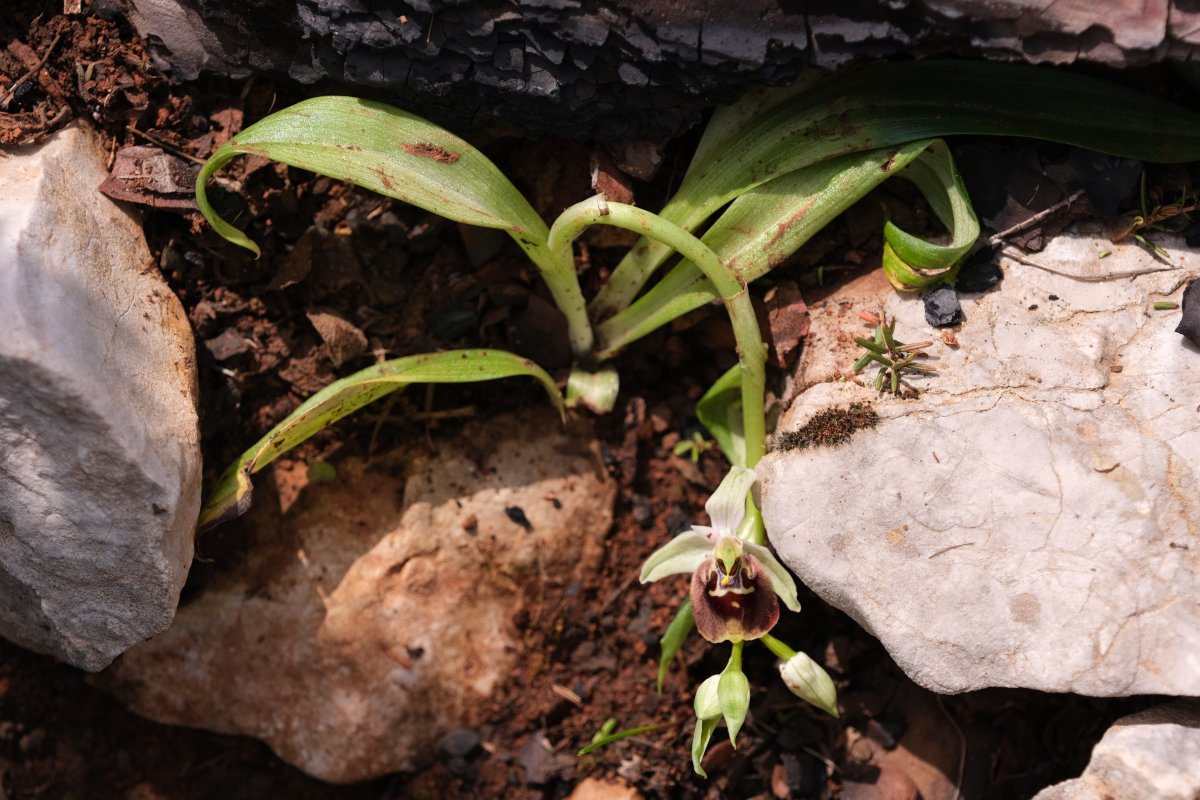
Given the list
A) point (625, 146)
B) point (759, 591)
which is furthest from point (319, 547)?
point (625, 146)

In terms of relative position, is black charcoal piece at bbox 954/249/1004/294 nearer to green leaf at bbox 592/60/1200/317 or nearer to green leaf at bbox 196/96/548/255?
green leaf at bbox 592/60/1200/317

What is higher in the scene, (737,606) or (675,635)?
(737,606)

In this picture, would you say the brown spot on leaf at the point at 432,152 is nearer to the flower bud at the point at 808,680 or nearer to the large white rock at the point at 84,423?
the large white rock at the point at 84,423

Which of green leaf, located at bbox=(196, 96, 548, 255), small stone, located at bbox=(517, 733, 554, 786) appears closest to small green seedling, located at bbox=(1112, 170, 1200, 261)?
green leaf, located at bbox=(196, 96, 548, 255)

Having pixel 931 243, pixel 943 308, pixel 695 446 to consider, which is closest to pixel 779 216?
pixel 931 243

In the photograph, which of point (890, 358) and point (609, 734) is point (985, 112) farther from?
point (609, 734)

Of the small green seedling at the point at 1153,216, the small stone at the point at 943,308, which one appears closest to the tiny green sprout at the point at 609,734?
the small stone at the point at 943,308

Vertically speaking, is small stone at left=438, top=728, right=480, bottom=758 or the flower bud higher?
the flower bud
